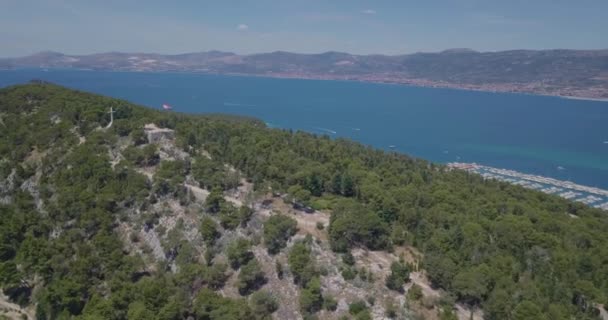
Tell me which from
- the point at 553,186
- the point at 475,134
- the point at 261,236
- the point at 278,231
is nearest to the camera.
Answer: the point at 278,231

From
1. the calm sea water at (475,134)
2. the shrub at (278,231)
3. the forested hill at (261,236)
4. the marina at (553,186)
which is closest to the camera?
the forested hill at (261,236)

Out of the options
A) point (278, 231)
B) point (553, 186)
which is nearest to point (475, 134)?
point (553, 186)

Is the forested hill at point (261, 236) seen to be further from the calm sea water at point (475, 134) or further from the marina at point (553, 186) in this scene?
the calm sea water at point (475, 134)

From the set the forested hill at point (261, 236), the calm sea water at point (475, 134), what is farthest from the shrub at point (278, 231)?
the calm sea water at point (475, 134)

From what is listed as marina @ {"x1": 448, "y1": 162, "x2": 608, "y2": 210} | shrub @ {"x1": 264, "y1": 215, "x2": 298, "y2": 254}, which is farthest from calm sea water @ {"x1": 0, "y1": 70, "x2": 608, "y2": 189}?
shrub @ {"x1": 264, "y1": 215, "x2": 298, "y2": 254}

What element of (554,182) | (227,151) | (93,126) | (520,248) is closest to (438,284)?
(520,248)

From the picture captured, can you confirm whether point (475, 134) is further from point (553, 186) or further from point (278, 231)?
point (278, 231)
